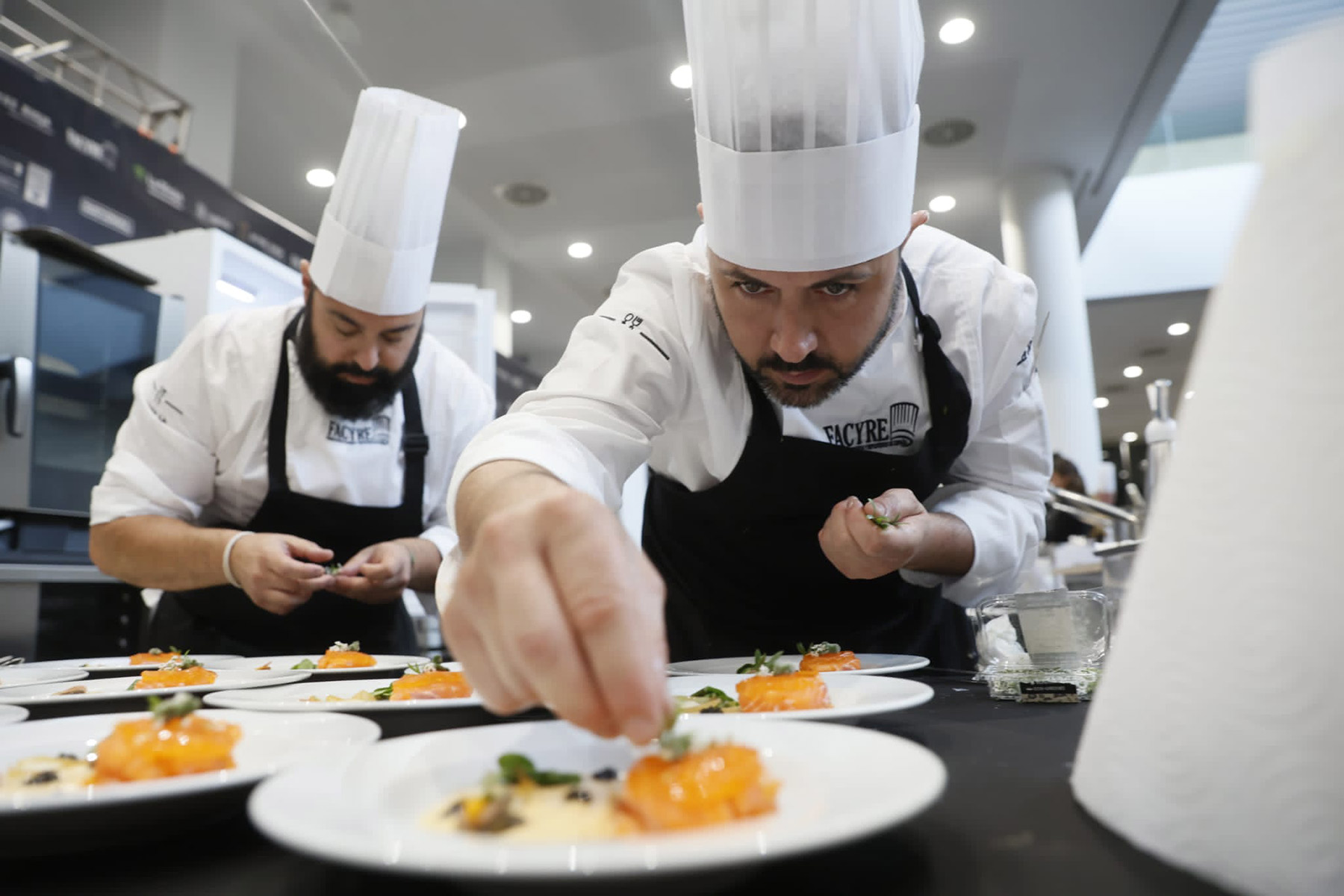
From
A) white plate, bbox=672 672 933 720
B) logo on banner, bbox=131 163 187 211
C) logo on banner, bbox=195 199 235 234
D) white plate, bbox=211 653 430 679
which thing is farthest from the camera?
logo on banner, bbox=195 199 235 234

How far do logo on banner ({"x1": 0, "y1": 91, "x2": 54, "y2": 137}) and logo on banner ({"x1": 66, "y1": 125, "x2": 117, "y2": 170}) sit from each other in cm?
9

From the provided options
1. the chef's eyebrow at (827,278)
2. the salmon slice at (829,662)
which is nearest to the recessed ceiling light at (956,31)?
the chef's eyebrow at (827,278)

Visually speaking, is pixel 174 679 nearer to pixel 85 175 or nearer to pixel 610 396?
pixel 610 396

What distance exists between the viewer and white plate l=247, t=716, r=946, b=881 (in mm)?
365

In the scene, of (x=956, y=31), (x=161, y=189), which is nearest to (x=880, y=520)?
(x=161, y=189)

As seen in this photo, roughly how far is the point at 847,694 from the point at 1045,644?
0.93 ft

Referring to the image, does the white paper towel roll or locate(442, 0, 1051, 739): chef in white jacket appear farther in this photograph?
locate(442, 0, 1051, 739): chef in white jacket

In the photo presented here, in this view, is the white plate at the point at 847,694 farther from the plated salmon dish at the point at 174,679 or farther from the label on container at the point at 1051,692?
the plated salmon dish at the point at 174,679

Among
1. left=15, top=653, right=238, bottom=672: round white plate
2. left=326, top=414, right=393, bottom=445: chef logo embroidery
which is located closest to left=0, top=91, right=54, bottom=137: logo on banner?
left=326, top=414, right=393, bottom=445: chef logo embroidery

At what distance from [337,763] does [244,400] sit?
2.00 m

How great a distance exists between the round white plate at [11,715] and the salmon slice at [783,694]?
2.58 ft

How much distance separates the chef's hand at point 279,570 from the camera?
5.92 feet

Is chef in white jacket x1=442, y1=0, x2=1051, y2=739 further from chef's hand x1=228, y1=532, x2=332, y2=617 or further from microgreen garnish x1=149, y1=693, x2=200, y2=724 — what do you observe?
chef's hand x1=228, y1=532, x2=332, y2=617

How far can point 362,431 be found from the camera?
7.75 feet
